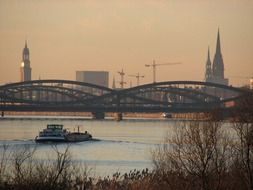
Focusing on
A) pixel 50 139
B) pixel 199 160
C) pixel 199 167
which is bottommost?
pixel 199 167

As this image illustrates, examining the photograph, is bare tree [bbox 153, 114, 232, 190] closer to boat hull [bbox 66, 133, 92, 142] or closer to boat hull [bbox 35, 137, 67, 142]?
boat hull [bbox 35, 137, 67, 142]

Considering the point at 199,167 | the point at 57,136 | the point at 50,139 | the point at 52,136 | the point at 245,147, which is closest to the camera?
the point at 199,167

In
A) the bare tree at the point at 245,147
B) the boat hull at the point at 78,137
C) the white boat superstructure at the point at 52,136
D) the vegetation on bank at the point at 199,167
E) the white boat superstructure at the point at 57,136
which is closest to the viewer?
the vegetation on bank at the point at 199,167

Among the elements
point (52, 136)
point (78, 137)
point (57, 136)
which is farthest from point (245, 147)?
point (78, 137)

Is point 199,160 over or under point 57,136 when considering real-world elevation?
under

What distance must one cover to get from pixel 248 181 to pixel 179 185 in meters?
1.44

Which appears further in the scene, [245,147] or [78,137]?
[78,137]

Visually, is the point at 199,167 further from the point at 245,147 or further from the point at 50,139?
the point at 50,139

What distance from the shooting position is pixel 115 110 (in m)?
77.1

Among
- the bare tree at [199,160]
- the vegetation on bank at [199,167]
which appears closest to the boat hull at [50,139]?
the vegetation on bank at [199,167]

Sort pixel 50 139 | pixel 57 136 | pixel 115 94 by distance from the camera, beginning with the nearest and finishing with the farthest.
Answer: pixel 50 139 → pixel 57 136 → pixel 115 94

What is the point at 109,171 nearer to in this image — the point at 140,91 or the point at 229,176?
the point at 229,176

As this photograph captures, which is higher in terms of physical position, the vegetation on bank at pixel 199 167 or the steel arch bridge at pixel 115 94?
the steel arch bridge at pixel 115 94

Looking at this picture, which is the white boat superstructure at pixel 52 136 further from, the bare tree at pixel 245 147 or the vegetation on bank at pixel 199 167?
the vegetation on bank at pixel 199 167
